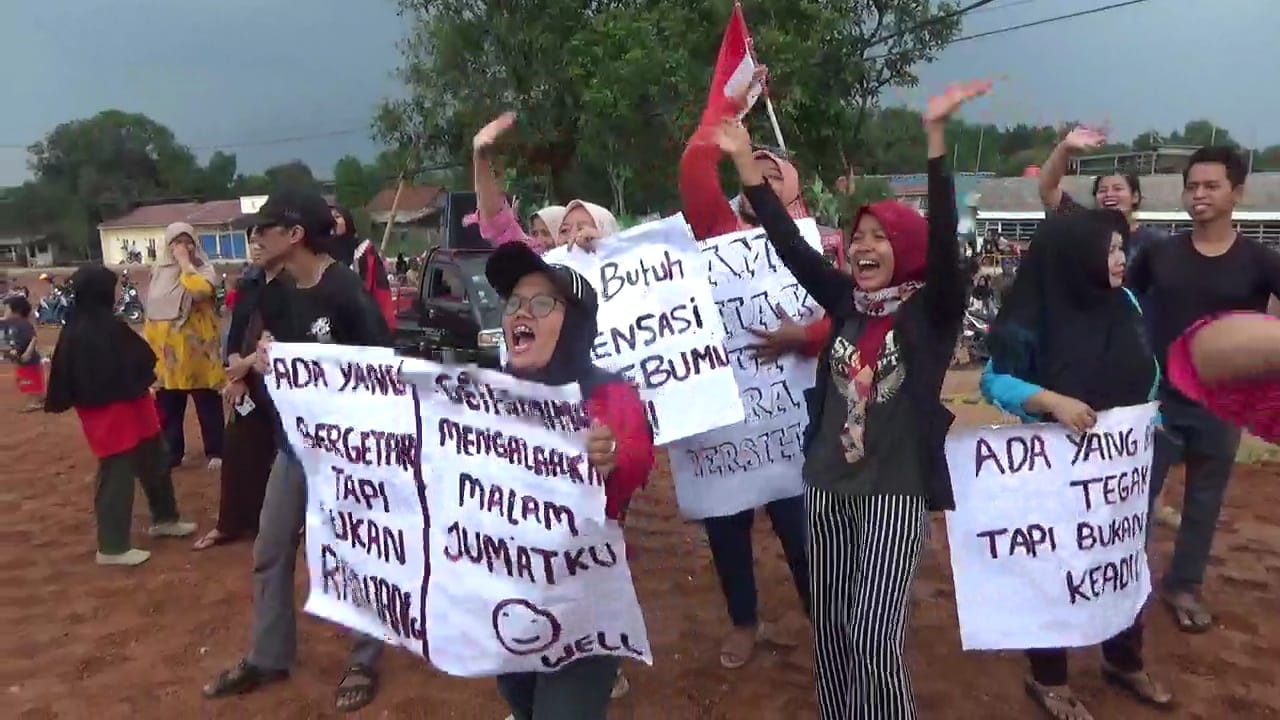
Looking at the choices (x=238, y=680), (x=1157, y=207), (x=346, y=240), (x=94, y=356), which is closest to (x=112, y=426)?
(x=94, y=356)

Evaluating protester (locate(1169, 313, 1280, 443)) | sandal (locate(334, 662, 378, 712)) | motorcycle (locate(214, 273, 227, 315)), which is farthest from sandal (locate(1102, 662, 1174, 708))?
motorcycle (locate(214, 273, 227, 315))

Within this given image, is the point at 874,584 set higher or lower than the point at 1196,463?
higher

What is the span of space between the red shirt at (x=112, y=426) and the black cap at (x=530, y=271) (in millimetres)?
3793

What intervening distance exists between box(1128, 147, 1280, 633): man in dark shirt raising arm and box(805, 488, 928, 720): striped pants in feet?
6.24

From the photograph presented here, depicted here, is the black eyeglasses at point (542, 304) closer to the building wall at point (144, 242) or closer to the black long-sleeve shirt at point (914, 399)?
the black long-sleeve shirt at point (914, 399)

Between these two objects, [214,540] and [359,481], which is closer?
[359,481]

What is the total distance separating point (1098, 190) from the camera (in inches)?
182

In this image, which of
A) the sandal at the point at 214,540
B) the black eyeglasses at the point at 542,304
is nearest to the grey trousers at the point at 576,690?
the black eyeglasses at the point at 542,304

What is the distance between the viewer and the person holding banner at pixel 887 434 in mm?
2756

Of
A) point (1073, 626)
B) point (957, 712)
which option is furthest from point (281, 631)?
point (1073, 626)

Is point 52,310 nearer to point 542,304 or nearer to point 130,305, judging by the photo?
point 130,305

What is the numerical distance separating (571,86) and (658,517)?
1228cm

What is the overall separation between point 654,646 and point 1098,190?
2935 mm

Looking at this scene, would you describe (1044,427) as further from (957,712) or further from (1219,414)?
(1219,414)
